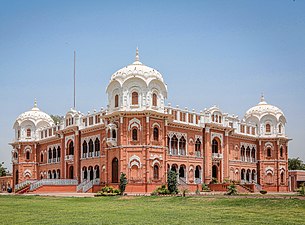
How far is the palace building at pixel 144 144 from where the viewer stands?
135 feet

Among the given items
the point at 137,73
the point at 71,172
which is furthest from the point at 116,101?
the point at 71,172

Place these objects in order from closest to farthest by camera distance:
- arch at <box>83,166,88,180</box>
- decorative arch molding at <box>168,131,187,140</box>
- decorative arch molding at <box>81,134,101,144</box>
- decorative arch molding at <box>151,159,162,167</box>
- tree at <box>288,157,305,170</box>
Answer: decorative arch molding at <box>151,159,162,167</box>, decorative arch molding at <box>168,131,187,140</box>, decorative arch molding at <box>81,134,101,144</box>, arch at <box>83,166,88,180</box>, tree at <box>288,157,305,170</box>

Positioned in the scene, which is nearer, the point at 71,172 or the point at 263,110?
the point at 71,172

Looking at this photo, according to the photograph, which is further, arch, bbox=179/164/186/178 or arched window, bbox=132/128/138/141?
arch, bbox=179/164/186/178

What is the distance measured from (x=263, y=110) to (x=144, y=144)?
21.4m

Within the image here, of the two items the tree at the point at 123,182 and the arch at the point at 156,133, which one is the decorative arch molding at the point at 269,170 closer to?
the arch at the point at 156,133

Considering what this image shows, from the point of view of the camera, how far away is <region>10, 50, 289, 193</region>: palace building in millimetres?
41000

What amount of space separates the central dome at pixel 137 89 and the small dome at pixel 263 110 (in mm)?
18132

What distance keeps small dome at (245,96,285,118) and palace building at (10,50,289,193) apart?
0.38 feet

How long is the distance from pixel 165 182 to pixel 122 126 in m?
6.11

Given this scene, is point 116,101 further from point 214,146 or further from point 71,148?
point 214,146

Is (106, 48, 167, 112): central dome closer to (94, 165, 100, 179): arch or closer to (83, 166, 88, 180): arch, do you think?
(94, 165, 100, 179): arch

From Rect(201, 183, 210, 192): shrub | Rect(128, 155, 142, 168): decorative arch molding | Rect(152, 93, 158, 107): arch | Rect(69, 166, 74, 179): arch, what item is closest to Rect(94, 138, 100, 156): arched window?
Rect(69, 166, 74, 179): arch

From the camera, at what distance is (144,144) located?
4059cm
